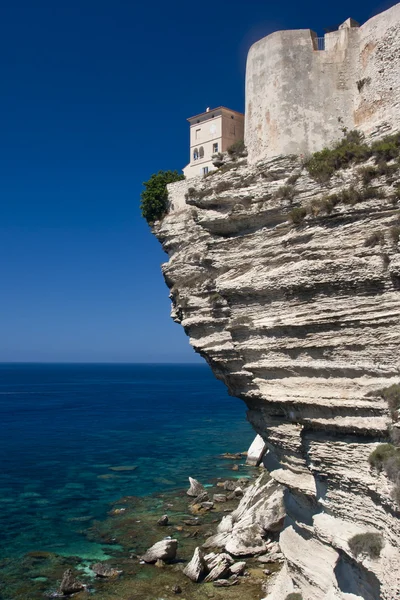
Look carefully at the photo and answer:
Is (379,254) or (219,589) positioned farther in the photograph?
(219,589)

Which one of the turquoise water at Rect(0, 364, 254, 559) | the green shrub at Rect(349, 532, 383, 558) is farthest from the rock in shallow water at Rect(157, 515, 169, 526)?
the green shrub at Rect(349, 532, 383, 558)

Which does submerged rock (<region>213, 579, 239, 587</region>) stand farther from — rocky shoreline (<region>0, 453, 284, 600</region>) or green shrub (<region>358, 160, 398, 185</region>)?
green shrub (<region>358, 160, 398, 185</region>)

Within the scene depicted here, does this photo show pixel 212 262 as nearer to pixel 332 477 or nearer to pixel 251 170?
pixel 251 170

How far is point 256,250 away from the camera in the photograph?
61.7 feet

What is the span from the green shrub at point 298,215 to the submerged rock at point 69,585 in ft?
57.7

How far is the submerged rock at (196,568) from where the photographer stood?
23.3 meters

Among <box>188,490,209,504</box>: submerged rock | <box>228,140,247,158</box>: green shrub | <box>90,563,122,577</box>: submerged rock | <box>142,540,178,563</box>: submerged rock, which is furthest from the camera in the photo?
<box>188,490,209,504</box>: submerged rock

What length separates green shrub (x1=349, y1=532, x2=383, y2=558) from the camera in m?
14.2

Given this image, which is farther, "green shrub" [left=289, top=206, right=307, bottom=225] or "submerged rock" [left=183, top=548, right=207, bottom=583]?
"submerged rock" [left=183, top=548, right=207, bottom=583]

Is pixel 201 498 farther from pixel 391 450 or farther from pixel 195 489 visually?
pixel 391 450

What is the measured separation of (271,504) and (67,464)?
2482 cm

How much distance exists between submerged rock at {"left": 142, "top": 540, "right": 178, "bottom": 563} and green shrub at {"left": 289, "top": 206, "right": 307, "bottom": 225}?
55.1ft

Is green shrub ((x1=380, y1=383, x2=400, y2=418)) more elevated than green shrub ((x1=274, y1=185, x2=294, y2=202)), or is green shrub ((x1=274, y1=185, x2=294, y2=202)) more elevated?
green shrub ((x1=274, y1=185, x2=294, y2=202))

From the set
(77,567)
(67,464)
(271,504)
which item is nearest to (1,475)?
(67,464)
